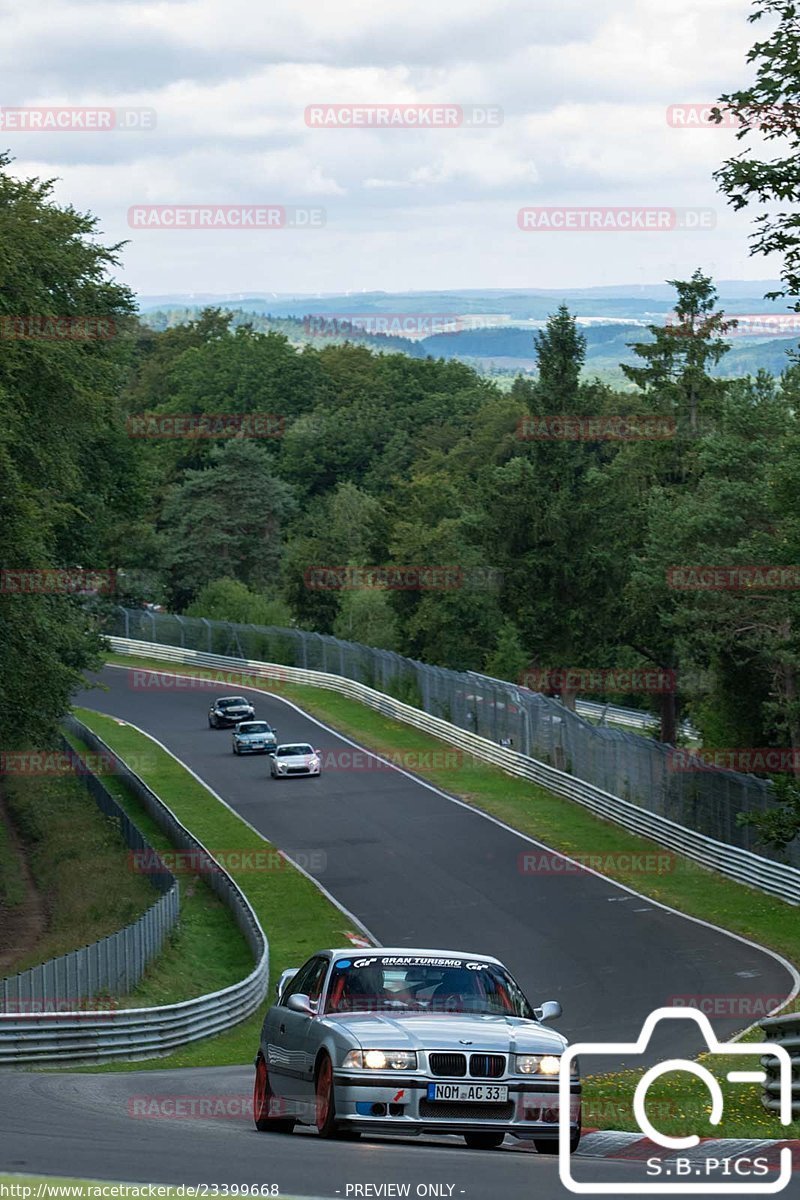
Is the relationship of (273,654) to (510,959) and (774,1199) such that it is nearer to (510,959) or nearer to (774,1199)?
(510,959)

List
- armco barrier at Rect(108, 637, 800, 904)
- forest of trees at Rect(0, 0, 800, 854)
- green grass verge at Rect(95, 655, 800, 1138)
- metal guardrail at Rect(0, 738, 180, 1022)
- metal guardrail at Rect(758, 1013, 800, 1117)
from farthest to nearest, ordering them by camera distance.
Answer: armco barrier at Rect(108, 637, 800, 904)
forest of trees at Rect(0, 0, 800, 854)
metal guardrail at Rect(0, 738, 180, 1022)
green grass verge at Rect(95, 655, 800, 1138)
metal guardrail at Rect(758, 1013, 800, 1117)

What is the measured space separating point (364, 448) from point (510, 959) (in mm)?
108225

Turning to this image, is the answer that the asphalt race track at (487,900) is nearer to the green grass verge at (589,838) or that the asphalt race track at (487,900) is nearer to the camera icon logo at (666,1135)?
the green grass verge at (589,838)

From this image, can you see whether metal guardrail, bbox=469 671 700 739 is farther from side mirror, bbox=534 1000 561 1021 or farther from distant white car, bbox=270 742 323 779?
side mirror, bbox=534 1000 561 1021

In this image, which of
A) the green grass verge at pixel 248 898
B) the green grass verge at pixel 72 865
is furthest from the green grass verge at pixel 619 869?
the green grass verge at pixel 72 865

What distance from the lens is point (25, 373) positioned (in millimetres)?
33094

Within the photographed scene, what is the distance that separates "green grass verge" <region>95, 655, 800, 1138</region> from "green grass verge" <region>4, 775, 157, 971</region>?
11004 millimetres

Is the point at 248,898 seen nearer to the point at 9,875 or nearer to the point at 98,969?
the point at 9,875

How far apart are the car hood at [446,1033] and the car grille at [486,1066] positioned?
5 cm

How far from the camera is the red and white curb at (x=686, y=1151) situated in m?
11.0

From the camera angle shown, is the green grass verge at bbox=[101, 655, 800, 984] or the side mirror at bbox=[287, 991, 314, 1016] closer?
the side mirror at bbox=[287, 991, 314, 1016]

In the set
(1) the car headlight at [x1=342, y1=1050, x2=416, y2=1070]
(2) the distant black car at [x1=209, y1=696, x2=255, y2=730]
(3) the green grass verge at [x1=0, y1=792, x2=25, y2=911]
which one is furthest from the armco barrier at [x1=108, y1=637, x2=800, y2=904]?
(1) the car headlight at [x1=342, y1=1050, x2=416, y2=1070]

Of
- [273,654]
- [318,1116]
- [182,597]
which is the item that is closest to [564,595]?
[273,654]

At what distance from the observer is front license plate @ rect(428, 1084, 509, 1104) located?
10.9 m
